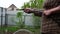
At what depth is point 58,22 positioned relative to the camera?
3.36ft

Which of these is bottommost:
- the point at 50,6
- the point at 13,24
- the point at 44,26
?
the point at 13,24

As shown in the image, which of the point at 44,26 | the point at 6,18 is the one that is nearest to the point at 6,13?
the point at 6,18

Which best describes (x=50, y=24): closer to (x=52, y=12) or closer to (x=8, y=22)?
(x=52, y=12)

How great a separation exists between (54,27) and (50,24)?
0.04 m

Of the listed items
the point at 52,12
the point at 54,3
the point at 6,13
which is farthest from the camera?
the point at 6,13

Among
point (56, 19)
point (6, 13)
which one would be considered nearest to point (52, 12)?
point (56, 19)

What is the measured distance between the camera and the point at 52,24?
105cm

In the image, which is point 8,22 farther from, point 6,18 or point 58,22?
point 58,22

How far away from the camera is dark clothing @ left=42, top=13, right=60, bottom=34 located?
3.36 feet

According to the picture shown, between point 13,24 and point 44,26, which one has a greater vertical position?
point 44,26

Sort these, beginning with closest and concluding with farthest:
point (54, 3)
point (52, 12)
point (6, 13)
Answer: point (52, 12) < point (54, 3) < point (6, 13)

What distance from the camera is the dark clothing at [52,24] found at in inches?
40.3

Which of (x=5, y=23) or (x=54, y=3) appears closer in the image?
(x=54, y=3)

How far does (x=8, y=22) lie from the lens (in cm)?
1260
